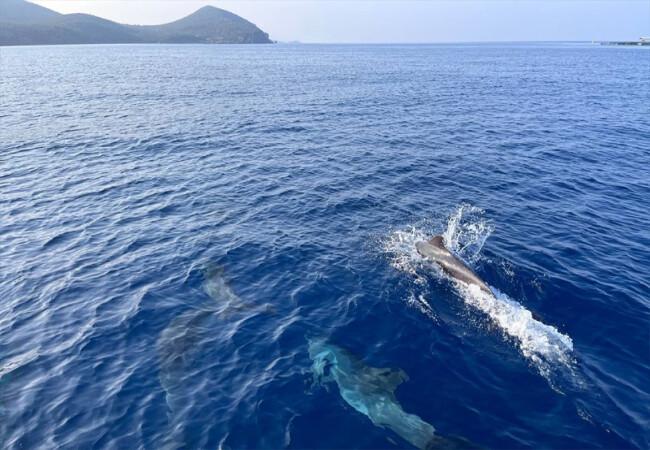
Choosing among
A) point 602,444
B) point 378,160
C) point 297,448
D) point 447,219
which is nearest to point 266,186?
point 378,160

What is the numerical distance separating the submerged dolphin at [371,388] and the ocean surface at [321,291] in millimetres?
93

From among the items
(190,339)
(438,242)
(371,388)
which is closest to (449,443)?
(371,388)

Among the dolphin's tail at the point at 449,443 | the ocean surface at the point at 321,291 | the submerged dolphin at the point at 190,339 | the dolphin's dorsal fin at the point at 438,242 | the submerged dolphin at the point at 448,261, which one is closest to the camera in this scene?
the dolphin's tail at the point at 449,443

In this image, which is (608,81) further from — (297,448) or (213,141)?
(297,448)

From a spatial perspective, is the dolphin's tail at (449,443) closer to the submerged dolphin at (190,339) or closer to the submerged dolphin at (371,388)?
the submerged dolphin at (371,388)

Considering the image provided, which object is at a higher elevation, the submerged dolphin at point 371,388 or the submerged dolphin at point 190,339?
the submerged dolphin at point 371,388

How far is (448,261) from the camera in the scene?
972 inches

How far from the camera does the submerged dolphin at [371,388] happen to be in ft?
49.3

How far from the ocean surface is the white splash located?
15 centimetres

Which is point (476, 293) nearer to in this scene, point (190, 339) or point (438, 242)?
point (438, 242)

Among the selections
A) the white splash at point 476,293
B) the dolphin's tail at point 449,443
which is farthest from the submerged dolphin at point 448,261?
the dolphin's tail at point 449,443

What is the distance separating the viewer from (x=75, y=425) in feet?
51.4

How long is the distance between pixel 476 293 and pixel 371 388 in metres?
9.06

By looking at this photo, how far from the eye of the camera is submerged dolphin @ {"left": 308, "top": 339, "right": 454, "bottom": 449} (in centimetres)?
1501
